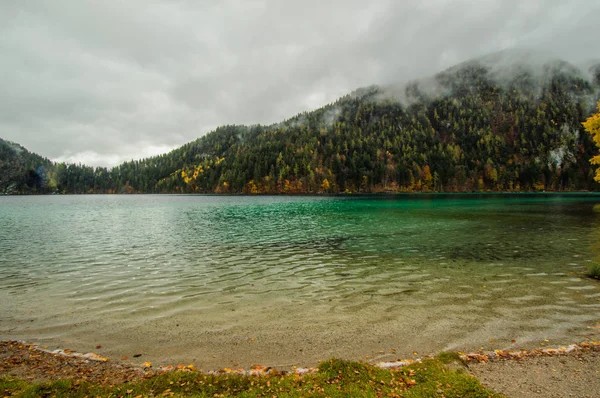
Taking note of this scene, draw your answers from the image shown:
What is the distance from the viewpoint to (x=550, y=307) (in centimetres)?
1336

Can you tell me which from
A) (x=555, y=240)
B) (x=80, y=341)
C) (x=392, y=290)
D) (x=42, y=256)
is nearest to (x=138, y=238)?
(x=42, y=256)

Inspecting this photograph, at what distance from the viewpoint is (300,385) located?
24.8 feet

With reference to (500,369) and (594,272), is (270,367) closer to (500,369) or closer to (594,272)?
(500,369)

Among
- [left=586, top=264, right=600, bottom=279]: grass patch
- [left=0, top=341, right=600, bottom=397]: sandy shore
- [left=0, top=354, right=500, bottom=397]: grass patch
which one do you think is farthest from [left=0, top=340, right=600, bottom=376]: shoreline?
[left=586, top=264, right=600, bottom=279]: grass patch

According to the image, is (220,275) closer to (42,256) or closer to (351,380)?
(351,380)

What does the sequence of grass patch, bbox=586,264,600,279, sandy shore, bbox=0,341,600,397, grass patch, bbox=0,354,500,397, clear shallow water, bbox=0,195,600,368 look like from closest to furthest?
grass patch, bbox=0,354,500,397 → sandy shore, bbox=0,341,600,397 → clear shallow water, bbox=0,195,600,368 → grass patch, bbox=586,264,600,279

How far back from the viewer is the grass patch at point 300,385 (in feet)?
23.4

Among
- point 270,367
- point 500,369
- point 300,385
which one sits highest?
point 300,385

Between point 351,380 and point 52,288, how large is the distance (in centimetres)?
1915

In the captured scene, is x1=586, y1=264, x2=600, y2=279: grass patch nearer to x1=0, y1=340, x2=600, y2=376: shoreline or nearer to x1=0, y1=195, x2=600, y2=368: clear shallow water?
x1=0, y1=195, x2=600, y2=368: clear shallow water

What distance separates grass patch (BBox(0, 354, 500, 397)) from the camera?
7.14 metres

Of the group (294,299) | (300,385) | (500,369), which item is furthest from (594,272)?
(300,385)

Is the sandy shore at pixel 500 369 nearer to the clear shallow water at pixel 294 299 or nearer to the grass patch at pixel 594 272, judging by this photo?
the clear shallow water at pixel 294 299

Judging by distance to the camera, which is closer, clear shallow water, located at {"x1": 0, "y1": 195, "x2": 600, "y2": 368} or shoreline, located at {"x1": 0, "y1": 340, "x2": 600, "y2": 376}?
shoreline, located at {"x1": 0, "y1": 340, "x2": 600, "y2": 376}
